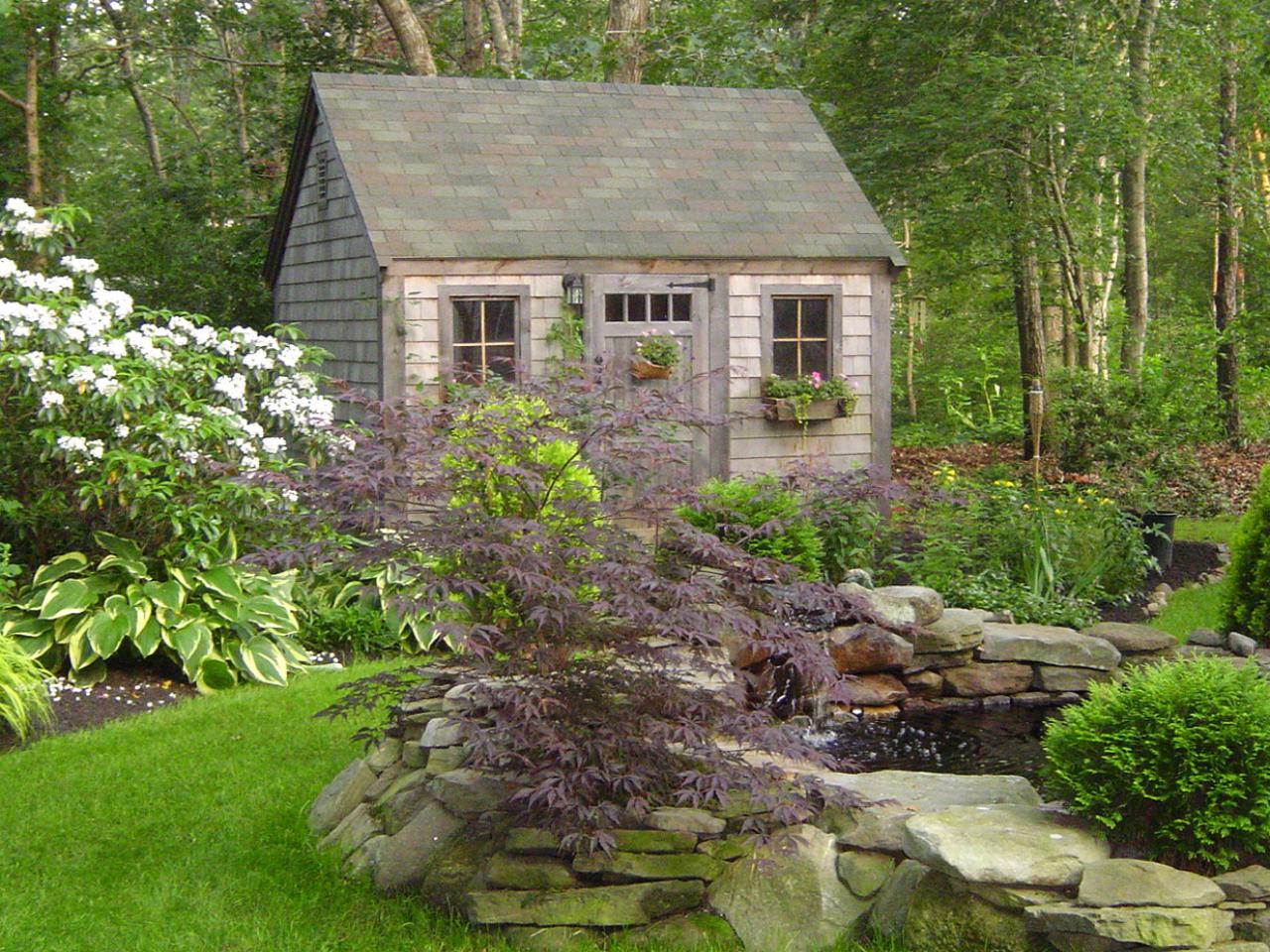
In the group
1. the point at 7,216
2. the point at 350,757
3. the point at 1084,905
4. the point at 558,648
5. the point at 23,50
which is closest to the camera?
the point at 1084,905

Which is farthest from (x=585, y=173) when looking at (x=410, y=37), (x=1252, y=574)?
(x=1252, y=574)

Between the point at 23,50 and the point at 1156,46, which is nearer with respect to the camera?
the point at 23,50

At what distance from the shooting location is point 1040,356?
16766 mm

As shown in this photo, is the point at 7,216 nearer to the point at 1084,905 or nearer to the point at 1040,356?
the point at 1084,905

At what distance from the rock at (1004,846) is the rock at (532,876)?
104cm

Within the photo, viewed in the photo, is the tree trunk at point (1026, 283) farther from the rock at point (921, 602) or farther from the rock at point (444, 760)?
the rock at point (444, 760)

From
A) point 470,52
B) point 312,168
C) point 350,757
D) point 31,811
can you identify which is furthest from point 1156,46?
point 31,811

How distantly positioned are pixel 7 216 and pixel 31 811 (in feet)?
15.2

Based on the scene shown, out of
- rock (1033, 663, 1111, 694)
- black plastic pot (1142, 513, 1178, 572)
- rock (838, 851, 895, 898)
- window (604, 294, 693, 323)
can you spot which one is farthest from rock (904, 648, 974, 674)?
window (604, 294, 693, 323)

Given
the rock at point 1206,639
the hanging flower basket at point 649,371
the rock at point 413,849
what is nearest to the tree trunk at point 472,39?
the hanging flower basket at point 649,371

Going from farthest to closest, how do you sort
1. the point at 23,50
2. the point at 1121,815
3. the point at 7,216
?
the point at 23,50
the point at 7,216
the point at 1121,815

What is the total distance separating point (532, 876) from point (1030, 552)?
210 inches

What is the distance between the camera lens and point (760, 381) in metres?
11.7

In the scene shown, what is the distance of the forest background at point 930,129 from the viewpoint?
1452cm
